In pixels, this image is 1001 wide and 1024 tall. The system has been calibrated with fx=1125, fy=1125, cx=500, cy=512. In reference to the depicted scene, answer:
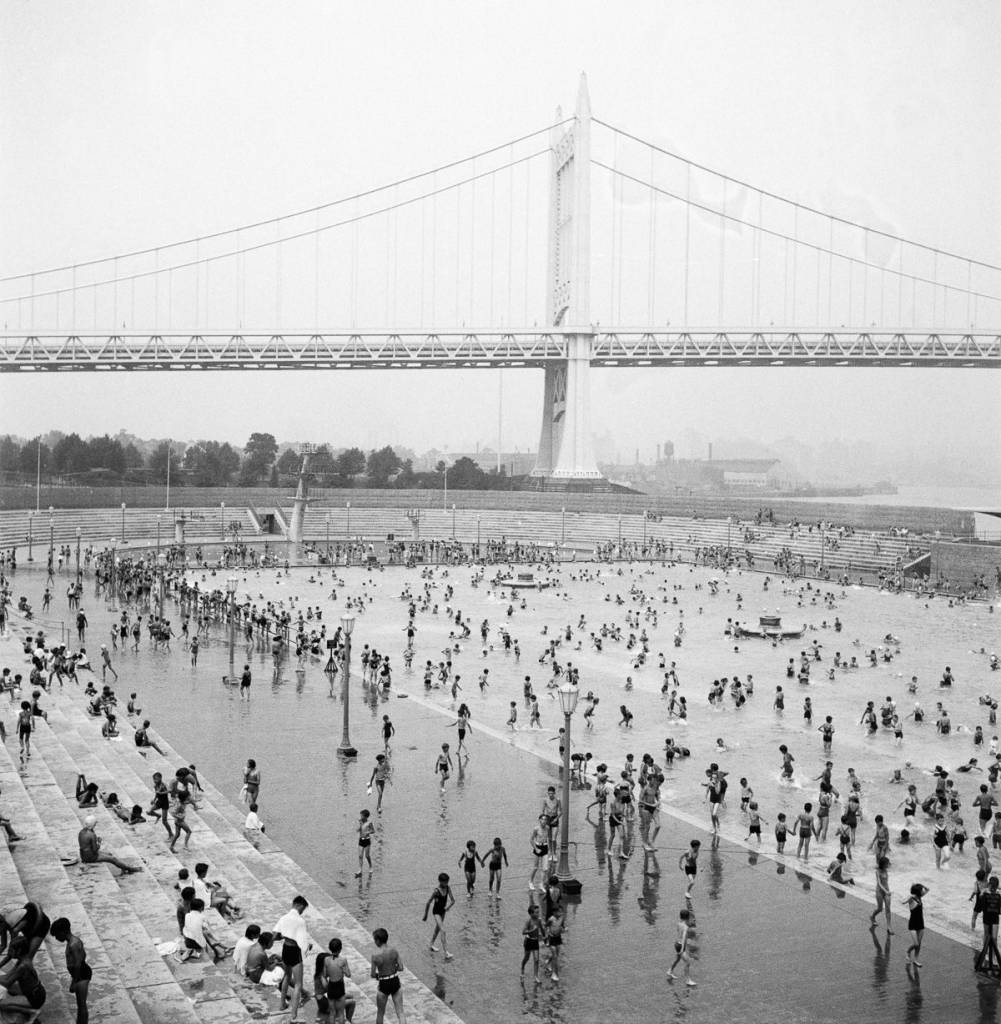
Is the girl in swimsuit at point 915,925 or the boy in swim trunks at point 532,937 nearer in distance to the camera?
the boy in swim trunks at point 532,937

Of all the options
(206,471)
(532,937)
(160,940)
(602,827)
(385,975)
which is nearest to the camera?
(385,975)

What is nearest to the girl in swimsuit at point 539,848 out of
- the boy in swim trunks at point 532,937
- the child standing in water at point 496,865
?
the child standing in water at point 496,865

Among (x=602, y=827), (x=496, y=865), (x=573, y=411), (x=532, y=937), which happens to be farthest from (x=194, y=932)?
(x=573, y=411)

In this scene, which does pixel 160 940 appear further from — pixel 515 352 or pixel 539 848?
pixel 515 352

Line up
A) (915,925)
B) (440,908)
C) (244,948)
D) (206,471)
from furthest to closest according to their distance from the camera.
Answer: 1. (206,471)
2. (915,925)
3. (440,908)
4. (244,948)

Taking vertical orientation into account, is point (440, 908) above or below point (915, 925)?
above

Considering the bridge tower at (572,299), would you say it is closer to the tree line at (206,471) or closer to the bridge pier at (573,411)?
the bridge pier at (573,411)
